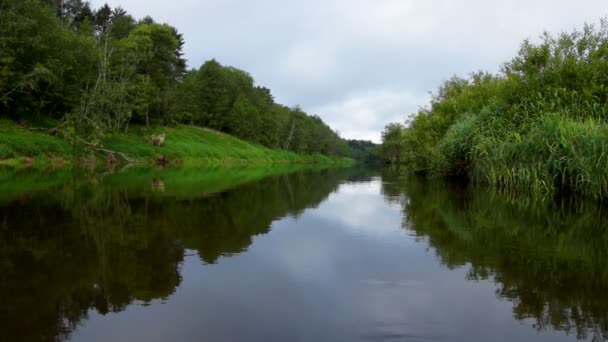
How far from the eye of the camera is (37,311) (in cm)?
412

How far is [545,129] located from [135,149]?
38.9 meters

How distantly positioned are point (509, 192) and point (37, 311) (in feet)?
56.4

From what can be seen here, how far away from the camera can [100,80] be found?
4384 centimetres

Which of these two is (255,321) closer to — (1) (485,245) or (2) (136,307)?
Answer: (2) (136,307)

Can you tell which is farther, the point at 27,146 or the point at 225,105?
the point at 225,105

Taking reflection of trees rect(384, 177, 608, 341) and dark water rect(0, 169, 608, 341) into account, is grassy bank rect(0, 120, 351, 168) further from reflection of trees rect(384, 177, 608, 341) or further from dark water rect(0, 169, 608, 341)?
reflection of trees rect(384, 177, 608, 341)

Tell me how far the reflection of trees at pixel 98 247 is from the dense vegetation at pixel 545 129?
372 inches

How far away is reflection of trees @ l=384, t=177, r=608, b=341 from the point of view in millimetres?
4492

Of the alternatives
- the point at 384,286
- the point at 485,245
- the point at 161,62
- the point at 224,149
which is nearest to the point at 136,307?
the point at 384,286

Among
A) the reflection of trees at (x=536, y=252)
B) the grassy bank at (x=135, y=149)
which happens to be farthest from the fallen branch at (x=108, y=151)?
the reflection of trees at (x=536, y=252)

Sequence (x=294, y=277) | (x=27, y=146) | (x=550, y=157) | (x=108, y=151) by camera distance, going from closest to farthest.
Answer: (x=294, y=277) < (x=550, y=157) < (x=27, y=146) < (x=108, y=151)

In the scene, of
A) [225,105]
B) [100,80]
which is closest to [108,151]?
[100,80]

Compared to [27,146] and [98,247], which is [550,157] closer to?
[98,247]

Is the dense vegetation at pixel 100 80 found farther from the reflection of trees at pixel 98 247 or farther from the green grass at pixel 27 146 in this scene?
the reflection of trees at pixel 98 247
